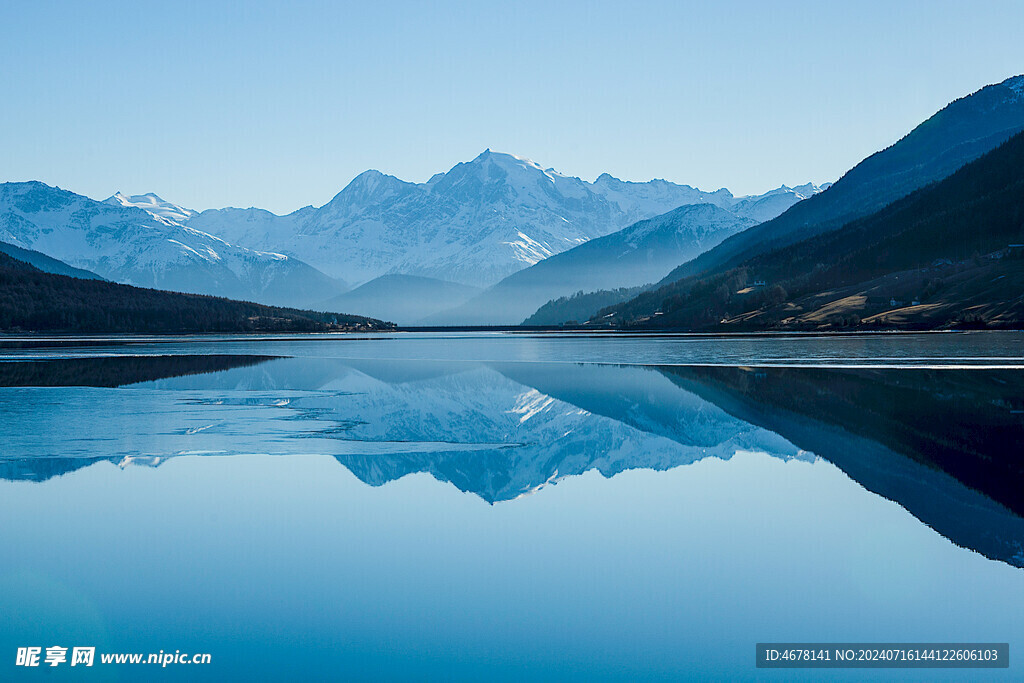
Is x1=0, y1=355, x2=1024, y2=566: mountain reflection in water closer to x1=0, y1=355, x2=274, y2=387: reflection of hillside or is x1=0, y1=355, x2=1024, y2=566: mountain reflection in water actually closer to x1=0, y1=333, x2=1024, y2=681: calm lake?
x1=0, y1=333, x2=1024, y2=681: calm lake

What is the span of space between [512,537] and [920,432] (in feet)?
75.8

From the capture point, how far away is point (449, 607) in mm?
18156

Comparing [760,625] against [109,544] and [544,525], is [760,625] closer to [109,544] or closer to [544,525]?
[544,525]

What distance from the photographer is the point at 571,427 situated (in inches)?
1763

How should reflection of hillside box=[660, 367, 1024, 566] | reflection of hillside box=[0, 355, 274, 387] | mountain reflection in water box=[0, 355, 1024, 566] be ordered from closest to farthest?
1. reflection of hillside box=[660, 367, 1024, 566]
2. mountain reflection in water box=[0, 355, 1024, 566]
3. reflection of hillside box=[0, 355, 274, 387]

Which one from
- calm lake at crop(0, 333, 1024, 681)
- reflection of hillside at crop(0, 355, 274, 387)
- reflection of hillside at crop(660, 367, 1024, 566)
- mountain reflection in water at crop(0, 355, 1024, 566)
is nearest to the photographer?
calm lake at crop(0, 333, 1024, 681)

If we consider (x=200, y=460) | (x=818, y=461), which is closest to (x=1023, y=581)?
(x=818, y=461)

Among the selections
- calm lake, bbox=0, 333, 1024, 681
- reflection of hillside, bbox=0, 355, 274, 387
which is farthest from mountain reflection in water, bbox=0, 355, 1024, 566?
reflection of hillside, bbox=0, 355, 274, 387

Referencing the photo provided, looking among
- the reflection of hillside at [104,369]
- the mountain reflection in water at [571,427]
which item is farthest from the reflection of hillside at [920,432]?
the reflection of hillside at [104,369]

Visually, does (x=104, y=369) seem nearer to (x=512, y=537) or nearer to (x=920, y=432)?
(x=512, y=537)

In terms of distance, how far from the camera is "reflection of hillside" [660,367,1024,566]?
24594 mm

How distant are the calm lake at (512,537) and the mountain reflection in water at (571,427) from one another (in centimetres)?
25

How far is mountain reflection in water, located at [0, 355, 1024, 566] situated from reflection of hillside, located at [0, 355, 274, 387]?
1.27 metres

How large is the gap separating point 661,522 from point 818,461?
1124 cm
